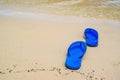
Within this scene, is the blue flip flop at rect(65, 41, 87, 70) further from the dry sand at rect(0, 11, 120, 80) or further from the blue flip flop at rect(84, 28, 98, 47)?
the blue flip flop at rect(84, 28, 98, 47)

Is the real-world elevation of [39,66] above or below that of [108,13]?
below

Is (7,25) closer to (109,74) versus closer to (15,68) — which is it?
(15,68)

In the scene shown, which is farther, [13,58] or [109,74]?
[13,58]

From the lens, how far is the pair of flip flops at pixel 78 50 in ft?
7.97

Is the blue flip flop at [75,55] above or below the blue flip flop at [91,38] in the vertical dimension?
below

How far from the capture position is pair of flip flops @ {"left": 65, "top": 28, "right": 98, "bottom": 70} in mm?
2428

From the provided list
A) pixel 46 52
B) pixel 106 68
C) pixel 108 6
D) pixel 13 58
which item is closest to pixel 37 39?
pixel 46 52

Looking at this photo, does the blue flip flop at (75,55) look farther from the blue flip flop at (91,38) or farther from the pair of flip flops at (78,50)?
the blue flip flop at (91,38)

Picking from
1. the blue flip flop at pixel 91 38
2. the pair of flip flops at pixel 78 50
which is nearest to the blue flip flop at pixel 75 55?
the pair of flip flops at pixel 78 50

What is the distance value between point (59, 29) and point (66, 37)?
1.36ft

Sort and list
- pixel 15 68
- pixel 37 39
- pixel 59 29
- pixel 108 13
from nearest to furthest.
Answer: pixel 15 68 → pixel 37 39 → pixel 59 29 → pixel 108 13

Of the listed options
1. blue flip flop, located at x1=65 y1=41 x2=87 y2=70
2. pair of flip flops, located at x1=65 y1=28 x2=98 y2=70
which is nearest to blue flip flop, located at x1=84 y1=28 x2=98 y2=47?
pair of flip flops, located at x1=65 y1=28 x2=98 y2=70

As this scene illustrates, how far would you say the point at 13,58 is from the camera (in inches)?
102

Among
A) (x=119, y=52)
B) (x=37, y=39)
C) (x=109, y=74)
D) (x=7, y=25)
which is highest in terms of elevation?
(x=7, y=25)
